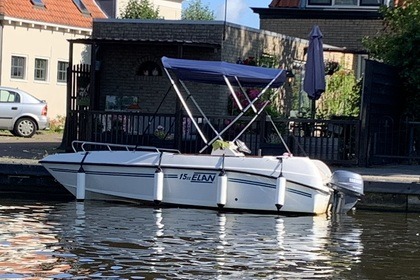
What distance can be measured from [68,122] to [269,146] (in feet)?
19.4

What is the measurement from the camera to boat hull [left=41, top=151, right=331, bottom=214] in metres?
19.3

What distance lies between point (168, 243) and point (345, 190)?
4766mm

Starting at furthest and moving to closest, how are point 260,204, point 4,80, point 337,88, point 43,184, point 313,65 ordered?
point 4,80, point 337,88, point 313,65, point 43,184, point 260,204

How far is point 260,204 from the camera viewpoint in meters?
19.6

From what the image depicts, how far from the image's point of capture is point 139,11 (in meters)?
54.0

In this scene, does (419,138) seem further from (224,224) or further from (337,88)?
(224,224)

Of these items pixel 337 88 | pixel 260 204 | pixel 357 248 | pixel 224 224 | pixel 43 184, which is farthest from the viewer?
pixel 337 88

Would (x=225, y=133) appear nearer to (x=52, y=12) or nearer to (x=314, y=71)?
(x=314, y=71)


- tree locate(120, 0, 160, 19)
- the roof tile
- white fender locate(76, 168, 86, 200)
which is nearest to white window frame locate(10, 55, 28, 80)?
the roof tile

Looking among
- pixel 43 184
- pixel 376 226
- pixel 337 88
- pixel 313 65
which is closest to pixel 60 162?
pixel 43 184

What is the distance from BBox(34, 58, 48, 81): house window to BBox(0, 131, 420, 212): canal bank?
693 inches

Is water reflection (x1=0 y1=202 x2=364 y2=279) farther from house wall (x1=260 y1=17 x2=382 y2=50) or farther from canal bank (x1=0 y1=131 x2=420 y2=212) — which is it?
house wall (x1=260 y1=17 x2=382 y2=50)

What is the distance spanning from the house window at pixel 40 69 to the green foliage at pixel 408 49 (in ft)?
58.7

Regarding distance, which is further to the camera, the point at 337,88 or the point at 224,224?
the point at 337,88
